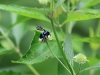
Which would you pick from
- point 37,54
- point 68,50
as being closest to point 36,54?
point 37,54

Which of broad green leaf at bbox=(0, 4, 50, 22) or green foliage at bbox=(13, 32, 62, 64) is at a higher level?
broad green leaf at bbox=(0, 4, 50, 22)

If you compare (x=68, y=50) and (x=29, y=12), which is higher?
(x=29, y=12)

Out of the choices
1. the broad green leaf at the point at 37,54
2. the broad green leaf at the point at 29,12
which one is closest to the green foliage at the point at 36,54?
the broad green leaf at the point at 37,54

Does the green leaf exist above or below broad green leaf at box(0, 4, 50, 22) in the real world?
below

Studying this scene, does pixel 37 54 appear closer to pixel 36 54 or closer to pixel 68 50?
pixel 36 54

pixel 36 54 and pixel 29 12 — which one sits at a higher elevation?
pixel 29 12

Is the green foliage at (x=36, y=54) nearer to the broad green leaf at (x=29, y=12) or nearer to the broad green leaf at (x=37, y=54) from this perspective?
the broad green leaf at (x=37, y=54)

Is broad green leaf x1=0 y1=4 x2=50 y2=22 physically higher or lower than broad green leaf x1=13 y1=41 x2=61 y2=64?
higher

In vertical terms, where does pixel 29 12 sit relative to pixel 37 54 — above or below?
above

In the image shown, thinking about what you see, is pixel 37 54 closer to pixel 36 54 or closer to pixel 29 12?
pixel 36 54

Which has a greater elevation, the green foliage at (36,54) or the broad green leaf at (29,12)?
the broad green leaf at (29,12)

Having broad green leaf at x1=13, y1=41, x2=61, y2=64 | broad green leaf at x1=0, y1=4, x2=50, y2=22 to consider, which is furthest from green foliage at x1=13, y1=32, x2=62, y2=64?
broad green leaf at x1=0, y1=4, x2=50, y2=22

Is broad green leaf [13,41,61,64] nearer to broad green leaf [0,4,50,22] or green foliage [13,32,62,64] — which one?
green foliage [13,32,62,64]
